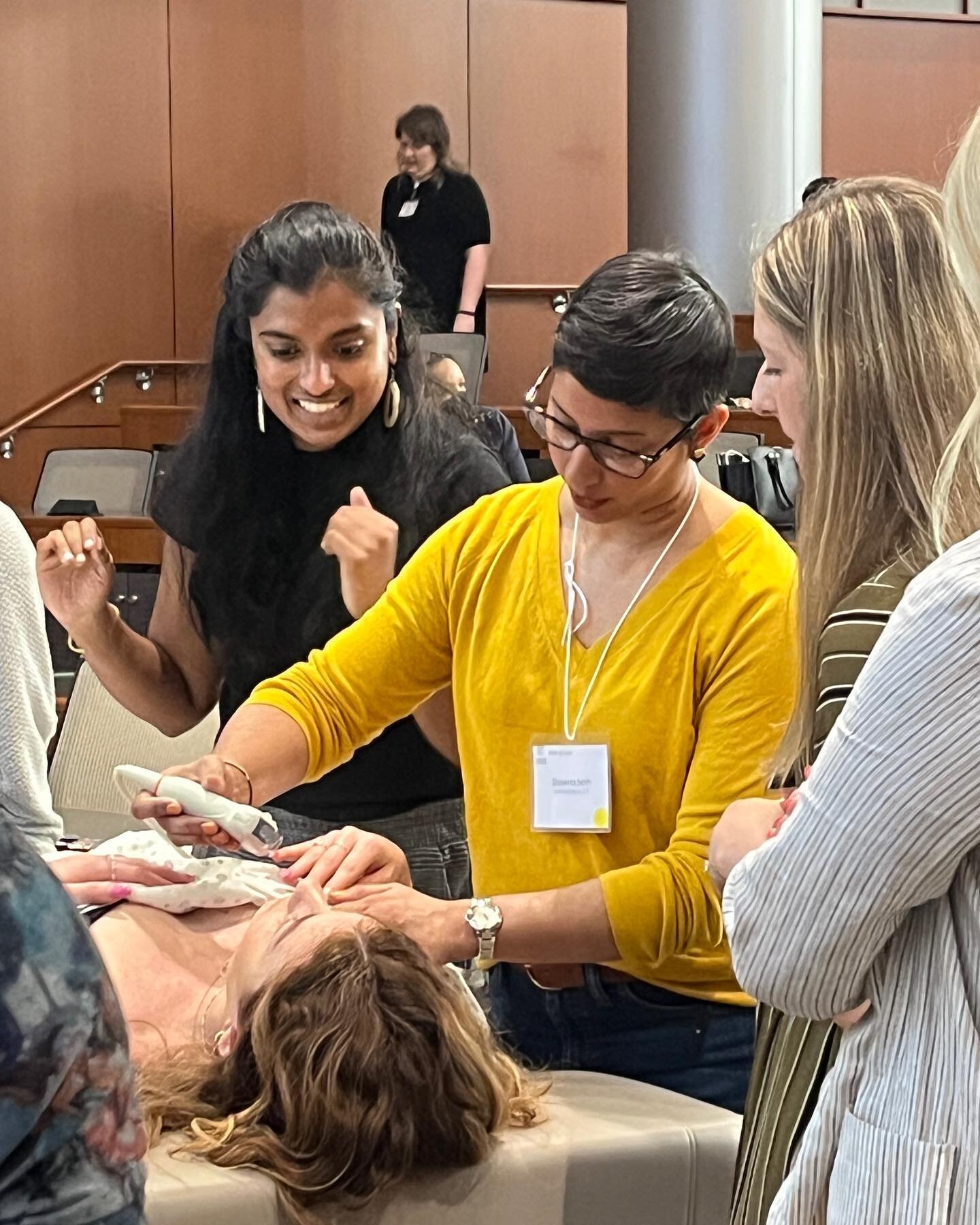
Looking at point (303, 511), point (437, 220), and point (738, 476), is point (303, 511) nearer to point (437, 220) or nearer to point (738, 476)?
point (738, 476)

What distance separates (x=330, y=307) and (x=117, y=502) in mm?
4510

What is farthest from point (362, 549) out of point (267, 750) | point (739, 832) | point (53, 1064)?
point (53, 1064)

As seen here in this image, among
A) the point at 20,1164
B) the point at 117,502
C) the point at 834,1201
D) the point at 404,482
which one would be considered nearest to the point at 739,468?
the point at 117,502

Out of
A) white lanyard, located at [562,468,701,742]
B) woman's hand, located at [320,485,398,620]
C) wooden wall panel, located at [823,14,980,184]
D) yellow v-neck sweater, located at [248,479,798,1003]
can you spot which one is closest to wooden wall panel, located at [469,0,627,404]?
wooden wall panel, located at [823,14,980,184]

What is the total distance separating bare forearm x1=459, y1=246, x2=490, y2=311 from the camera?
7246 millimetres

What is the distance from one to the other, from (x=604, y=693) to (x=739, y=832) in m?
0.49

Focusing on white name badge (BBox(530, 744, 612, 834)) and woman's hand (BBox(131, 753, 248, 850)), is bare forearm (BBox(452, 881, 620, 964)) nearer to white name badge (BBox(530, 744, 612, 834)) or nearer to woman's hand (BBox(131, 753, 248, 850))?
white name badge (BBox(530, 744, 612, 834))

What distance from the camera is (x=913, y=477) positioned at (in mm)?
1293

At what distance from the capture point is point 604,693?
1.72m

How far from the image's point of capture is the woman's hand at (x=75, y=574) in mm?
2283

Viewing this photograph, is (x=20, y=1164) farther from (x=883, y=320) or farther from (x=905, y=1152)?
(x=883, y=320)

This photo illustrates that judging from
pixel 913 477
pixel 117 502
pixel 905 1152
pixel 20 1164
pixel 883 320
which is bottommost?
pixel 117 502

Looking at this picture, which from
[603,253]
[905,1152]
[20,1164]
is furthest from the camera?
[603,253]

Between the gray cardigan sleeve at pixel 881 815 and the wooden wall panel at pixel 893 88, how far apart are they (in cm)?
913
